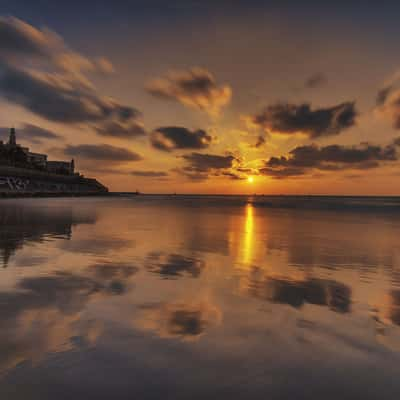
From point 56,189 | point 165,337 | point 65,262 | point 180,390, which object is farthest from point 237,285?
point 56,189

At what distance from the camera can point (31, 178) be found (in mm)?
105438

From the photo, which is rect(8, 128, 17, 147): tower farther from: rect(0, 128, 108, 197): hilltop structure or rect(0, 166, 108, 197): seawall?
rect(0, 166, 108, 197): seawall

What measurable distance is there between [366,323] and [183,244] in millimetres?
10313

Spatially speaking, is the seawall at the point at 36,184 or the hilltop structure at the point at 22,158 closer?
the seawall at the point at 36,184

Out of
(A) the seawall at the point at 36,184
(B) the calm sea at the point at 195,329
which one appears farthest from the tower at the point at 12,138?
(B) the calm sea at the point at 195,329

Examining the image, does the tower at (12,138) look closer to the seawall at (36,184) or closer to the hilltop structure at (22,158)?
the hilltop structure at (22,158)

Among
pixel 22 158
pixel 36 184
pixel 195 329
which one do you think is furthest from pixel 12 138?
pixel 195 329

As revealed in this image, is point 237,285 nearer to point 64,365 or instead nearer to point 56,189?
point 64,365

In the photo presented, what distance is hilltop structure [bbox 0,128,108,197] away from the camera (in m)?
90.2

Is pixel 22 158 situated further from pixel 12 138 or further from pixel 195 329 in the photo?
pixel 195 329

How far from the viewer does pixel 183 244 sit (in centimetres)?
1494

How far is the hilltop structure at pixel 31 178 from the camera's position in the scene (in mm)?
90188

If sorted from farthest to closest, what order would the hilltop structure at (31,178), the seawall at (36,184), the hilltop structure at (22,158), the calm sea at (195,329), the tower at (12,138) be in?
the tower at (12,138) → the hilltop structure at (22,158) → the hilltop structure at (31,178) → the seawall at (36,184) → the calm sea at (195,329)

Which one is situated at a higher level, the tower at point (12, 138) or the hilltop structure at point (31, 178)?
the tower at point (12, 138)
